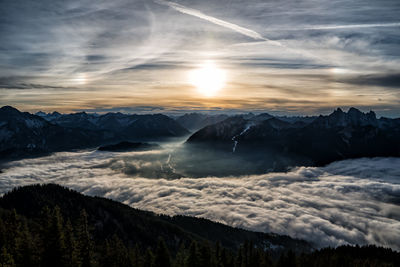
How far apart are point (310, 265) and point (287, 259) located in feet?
135

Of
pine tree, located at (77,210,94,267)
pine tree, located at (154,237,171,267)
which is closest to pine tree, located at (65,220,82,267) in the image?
pine tree, located at (77,210,94,267)

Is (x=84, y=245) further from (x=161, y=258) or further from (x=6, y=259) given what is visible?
(x=161, y=258)

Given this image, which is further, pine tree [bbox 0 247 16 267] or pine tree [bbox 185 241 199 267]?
pine tree [bbox 185 241 199 267]

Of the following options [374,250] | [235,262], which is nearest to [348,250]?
[374,250]

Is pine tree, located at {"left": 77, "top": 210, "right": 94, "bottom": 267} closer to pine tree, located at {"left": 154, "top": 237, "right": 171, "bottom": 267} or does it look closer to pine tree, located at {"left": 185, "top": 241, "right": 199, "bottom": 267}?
pine tree, located at {"left": 154, "top": 237, "right": 171, "bottom": 267}

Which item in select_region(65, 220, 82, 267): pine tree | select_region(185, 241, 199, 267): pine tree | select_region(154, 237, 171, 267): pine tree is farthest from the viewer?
select_region(185, 241, 199, 267): pine tree

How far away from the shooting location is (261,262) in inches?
3482

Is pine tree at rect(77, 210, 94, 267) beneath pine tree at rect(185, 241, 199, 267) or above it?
above

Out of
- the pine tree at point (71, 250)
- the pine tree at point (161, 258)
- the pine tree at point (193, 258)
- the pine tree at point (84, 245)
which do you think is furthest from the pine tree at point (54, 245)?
the pine tree at point (193, 258)

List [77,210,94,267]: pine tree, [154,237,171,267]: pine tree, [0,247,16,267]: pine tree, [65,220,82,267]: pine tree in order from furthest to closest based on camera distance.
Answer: [154,237,171,267]: pine tree < [77,210,94,267]: pine tree < [65,220,82,267]: pine tree < [0,247,16,267]: pine tree

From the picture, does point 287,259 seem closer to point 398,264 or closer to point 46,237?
point 46,237

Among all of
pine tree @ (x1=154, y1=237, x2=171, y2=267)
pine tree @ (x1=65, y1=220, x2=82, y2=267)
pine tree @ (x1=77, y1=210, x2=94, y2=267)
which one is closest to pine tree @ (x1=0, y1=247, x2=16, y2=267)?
pine tree @ (x1=65, y1=220, x2=82, y2=267)

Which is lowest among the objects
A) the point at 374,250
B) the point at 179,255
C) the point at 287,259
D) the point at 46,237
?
the point at 374,250

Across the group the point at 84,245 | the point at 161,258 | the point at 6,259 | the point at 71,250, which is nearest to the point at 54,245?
the point at 71,250
